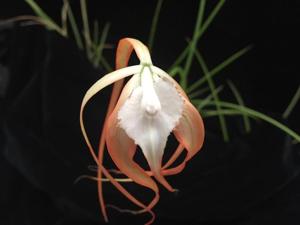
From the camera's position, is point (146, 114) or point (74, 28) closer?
point (146, 114)

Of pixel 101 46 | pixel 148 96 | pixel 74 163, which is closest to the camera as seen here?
pixel 148 96

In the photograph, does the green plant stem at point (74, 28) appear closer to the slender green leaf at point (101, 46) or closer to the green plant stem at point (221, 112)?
the slender green leaf at point (101, 46)

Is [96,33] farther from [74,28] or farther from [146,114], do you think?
[146,114]

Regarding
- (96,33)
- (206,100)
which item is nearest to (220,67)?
(206,100)

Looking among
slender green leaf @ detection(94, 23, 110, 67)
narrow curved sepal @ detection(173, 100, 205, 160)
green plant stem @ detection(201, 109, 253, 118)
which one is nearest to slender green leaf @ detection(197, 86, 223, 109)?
green plant stem @ detection(201, 109, 253, 118)

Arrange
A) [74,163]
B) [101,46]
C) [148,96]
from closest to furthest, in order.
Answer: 1. [148,96]
2. [74,163]
3. [101,46]

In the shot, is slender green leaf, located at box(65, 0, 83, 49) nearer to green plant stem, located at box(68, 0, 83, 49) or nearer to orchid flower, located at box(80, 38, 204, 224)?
green plant stem, located at box(68, 0, 83, 49)

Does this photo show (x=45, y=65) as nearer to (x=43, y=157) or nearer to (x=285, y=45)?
(x=43, y=157)

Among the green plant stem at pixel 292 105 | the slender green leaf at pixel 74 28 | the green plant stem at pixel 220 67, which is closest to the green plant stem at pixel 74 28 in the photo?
the slender green leaf at pixel 74 28

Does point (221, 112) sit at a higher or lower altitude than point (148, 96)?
lower
